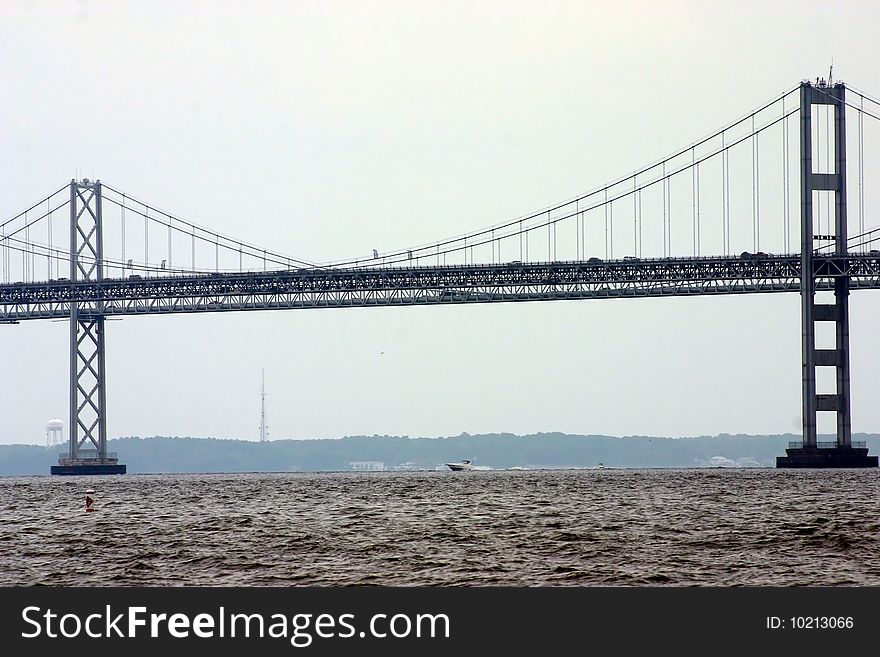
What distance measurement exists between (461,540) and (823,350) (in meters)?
46.9

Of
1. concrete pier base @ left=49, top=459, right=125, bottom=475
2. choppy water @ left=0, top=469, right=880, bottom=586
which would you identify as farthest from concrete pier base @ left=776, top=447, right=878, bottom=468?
concrete pier base @ left=49, top=459, right=125, bottom=475

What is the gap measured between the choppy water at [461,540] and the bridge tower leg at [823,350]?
2222 cm

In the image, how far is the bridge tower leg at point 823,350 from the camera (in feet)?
243

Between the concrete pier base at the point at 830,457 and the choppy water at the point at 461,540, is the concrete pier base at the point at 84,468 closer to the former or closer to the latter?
the concrete pier base at the point at 830,457

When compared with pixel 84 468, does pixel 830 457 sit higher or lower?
higher

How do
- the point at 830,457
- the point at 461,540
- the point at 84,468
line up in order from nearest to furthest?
1. the point at 461,540
2. the point at 830,457
3. the point at 84,468

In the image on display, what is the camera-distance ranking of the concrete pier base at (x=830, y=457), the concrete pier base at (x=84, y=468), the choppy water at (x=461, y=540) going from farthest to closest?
the concrete pier base at (x=84, y=468) → the concrete pier base at (x=830, y=457) → the choppy water at (x=461, y=540)

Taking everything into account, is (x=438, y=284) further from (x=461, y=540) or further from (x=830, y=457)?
(x=461, y=540)

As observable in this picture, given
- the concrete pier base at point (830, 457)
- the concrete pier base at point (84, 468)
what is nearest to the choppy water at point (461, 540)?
the concrete pier base at point (830, 457)

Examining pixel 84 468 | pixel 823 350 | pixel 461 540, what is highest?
pixel 823 350

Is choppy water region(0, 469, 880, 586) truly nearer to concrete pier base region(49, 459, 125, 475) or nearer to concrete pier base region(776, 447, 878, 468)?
concrete pier base region(776, 447, 878, 468)

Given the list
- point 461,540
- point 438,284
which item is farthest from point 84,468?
point 461,540

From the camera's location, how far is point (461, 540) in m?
31.3
